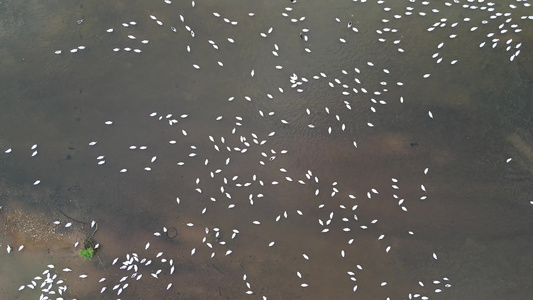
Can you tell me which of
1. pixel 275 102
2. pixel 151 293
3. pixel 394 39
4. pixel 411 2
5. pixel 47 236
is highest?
pixel 411 2

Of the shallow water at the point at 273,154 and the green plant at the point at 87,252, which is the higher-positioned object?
the shallow water at the point at 273,154

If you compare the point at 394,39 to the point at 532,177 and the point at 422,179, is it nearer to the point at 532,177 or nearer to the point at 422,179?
the point at 422,179

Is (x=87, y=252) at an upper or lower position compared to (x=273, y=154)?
lower

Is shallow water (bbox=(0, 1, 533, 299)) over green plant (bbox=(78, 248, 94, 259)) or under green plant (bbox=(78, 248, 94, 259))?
over

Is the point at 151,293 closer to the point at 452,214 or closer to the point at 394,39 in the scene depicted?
the point at 452,214

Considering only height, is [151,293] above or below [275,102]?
below

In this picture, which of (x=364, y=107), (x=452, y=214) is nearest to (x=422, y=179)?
(x=452, y=214)
